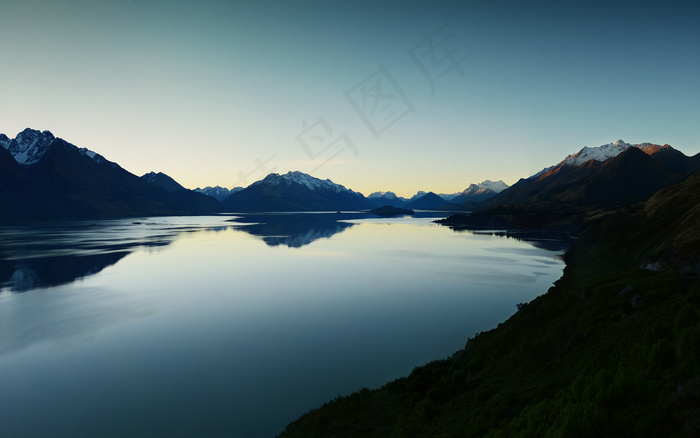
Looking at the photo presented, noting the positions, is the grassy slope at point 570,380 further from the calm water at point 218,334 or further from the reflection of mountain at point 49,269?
the reflection of mountain at point 49,269

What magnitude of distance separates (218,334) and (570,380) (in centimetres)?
3335

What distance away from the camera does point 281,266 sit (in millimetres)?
80500

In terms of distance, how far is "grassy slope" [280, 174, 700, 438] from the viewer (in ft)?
38.3

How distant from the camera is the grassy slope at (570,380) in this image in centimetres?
1166

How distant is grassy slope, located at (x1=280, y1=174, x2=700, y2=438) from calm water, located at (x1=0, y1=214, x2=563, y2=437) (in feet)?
16.5

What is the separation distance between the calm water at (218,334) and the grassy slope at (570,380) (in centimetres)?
503

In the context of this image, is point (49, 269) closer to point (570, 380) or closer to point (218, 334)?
point (218, 334)

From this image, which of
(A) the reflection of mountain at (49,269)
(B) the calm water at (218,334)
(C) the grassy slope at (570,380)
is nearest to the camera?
(C) the grassy slope at (570,380)

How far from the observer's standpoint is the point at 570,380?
52.7 ft

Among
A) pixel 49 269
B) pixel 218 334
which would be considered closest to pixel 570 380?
pixel 218 334

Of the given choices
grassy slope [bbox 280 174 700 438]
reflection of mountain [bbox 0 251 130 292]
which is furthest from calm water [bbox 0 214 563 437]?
grassy slope [bbox 280 174 700 438]

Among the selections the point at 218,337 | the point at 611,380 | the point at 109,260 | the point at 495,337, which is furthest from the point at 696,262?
the point at 109,260

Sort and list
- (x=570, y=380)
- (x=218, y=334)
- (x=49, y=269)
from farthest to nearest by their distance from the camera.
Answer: (x=49, y=269), (x=218, y=334), (x=570, y=380)

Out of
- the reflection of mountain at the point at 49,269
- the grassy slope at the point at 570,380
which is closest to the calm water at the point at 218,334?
the reflection of mountain at the point at 49,269
